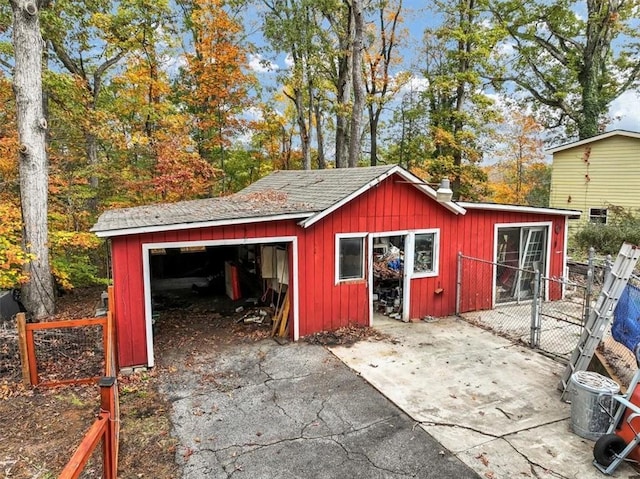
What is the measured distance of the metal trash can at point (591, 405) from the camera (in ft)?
15.2

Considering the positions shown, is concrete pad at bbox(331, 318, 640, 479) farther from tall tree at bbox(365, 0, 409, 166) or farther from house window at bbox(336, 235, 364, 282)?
tall tree at bbox(365, 0, 409, 166)

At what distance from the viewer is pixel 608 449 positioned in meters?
4.21

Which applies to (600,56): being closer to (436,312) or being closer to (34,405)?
(436,312)

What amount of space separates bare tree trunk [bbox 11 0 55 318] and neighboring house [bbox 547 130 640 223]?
1961 cm

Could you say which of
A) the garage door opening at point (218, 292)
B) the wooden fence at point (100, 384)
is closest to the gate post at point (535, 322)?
the garage door opening at point (218, 292)

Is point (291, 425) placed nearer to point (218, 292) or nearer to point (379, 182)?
point (379, 182)

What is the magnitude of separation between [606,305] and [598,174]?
14973mm

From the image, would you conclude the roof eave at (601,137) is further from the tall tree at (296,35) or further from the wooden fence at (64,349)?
the wooden fence at (64,349)

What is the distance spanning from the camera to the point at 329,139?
94.1 feet

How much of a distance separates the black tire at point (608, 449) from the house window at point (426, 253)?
206 inches

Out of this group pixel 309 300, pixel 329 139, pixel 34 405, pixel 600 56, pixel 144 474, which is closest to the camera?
pixel 144 474

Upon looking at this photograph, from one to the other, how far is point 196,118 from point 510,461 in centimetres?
1681

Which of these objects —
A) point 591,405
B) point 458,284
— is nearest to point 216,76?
point 458,284

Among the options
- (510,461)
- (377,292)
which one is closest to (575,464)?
(510,461)
